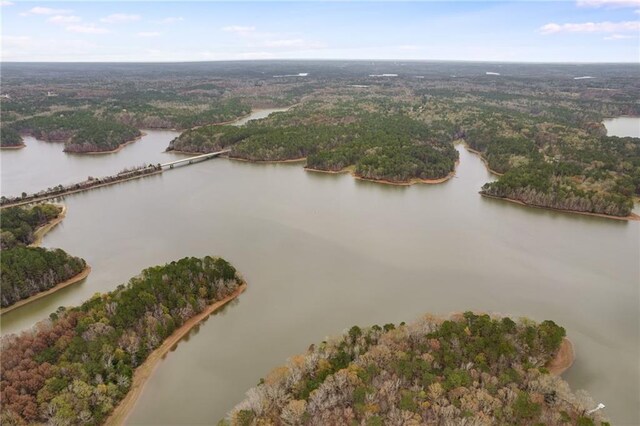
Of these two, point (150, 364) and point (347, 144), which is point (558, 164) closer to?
point (347, 144)

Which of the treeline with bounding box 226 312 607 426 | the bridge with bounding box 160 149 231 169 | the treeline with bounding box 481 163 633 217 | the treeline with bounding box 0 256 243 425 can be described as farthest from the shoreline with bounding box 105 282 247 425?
the bridge with bounding box 160 149 231 169

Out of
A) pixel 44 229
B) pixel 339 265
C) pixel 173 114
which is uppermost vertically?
pixel 173 114

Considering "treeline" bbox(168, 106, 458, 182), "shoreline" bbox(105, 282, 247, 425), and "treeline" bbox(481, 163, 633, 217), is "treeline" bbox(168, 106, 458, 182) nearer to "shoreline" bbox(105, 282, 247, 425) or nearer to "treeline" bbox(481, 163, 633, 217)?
"treeline" bbox(481, 163, 633, 217)

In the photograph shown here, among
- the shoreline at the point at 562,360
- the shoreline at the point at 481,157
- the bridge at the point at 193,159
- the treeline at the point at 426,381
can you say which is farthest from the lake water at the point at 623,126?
the treeline at the point at 426,381

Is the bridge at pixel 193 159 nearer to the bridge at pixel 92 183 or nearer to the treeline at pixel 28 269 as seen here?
the bridge at pixel 92 183

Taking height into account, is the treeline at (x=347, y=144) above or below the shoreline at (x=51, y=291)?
above

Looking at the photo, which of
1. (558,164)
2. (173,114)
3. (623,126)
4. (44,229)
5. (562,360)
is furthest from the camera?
(173,114)

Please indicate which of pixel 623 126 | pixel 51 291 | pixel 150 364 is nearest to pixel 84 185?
pixel 51 291
